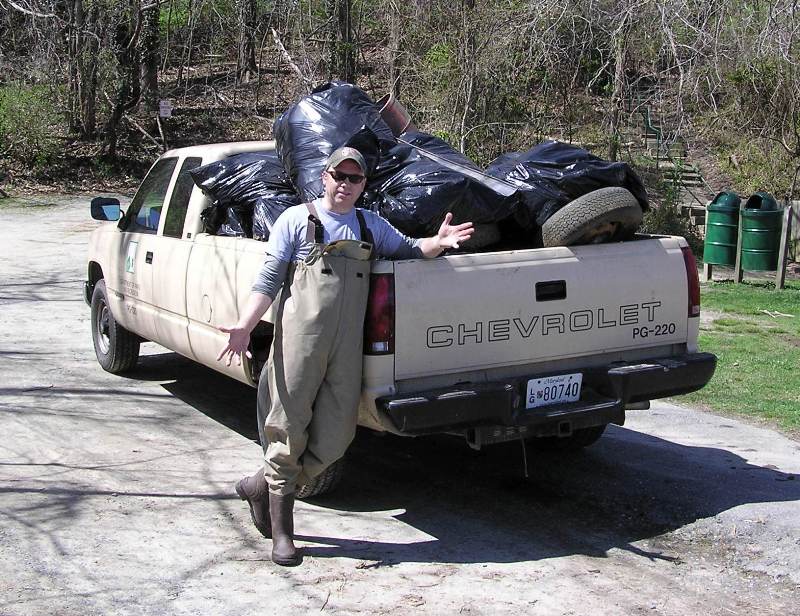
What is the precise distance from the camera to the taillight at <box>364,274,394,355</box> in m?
Answer: 4.66

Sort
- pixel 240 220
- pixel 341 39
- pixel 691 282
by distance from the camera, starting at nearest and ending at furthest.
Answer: pixel 691 282 < pixel 240 220 < pixel 341 39

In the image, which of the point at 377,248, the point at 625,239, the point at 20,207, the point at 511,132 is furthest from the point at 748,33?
the point at 20,207

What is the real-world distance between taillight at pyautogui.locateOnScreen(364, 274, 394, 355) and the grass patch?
146 inches

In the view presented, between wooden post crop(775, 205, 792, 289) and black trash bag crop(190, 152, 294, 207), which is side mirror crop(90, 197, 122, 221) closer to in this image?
black trash bag crop(190, 152, 294, 207)

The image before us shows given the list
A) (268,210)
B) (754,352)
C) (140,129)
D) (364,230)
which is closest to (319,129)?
(268,210)

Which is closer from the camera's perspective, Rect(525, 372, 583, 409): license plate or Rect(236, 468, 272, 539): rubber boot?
Rect(236, 468, 272, 539): rubber boot

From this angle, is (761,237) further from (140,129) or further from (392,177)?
(140,129)

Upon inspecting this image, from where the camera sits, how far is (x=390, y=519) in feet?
17.3

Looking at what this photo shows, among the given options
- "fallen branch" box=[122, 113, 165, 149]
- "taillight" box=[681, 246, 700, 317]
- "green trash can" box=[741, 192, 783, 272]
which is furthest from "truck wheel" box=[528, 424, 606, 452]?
"fallen branch" box=[122, 113, 165, 149]

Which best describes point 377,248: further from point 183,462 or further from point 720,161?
point 720,161

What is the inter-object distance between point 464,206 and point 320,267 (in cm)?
112

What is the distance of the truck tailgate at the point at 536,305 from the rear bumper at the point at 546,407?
0.45 ft

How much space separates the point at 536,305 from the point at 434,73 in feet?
41.0

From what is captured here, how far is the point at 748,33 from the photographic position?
43.3 feet
